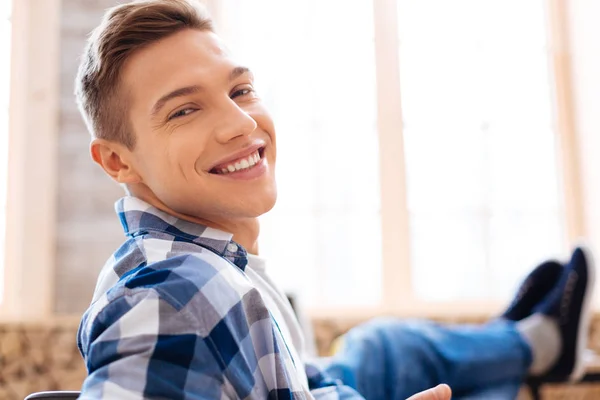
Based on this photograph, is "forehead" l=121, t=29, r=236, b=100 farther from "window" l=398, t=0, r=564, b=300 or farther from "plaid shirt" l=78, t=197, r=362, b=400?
"window" l=398, t=0, r=564, b=300

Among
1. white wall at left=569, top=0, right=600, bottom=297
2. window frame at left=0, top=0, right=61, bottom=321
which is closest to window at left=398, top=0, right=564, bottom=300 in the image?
white wall at left=569, top=0, right=600, bottom=297

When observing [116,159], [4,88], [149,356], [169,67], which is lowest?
[149,356]

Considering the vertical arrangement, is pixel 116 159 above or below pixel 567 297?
above

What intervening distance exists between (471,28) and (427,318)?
1.54 meters

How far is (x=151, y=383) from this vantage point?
563 millimetres

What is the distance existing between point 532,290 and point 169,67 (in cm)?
193

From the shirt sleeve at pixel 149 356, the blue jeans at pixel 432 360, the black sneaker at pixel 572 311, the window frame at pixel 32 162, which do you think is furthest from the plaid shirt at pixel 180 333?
the window frame at pixel 32 162

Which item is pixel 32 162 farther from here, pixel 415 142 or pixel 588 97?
pixel 588 97

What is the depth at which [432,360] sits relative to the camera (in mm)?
2004

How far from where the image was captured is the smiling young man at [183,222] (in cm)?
59

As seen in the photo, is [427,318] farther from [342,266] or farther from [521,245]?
[521,245]

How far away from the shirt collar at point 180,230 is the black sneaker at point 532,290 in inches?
71.0

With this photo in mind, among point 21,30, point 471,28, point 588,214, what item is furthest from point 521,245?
point 21,30

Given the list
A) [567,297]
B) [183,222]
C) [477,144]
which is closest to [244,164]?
[183,222]
